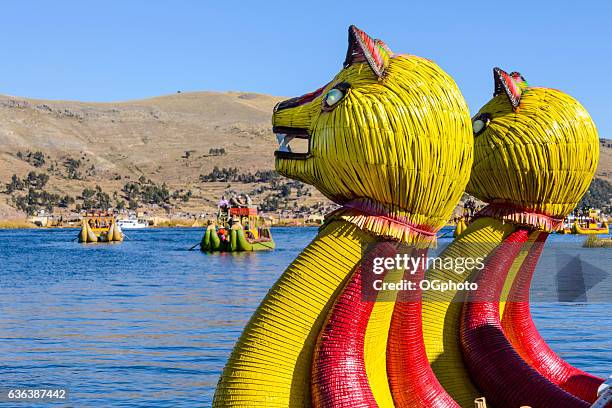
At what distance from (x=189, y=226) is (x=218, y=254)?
70.1m

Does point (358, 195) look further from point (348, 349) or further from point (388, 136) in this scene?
point (348, 349)

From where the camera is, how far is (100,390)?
1634cm

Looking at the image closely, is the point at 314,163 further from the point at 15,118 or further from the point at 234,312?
the point at 15,118

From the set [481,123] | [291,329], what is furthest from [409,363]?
[481,123]

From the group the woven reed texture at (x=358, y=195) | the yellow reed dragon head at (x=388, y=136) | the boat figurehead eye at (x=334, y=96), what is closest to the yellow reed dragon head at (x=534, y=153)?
the yellow reed dragon head at (x=388, y=136)

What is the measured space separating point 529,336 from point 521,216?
1.26 meters

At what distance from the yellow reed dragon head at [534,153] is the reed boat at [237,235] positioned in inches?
2030

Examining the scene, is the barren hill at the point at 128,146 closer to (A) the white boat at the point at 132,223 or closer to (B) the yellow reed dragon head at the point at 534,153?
(A) the white boat at the point at 132,223

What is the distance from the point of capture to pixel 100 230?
9306 centimetres

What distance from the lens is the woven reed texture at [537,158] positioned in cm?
1011

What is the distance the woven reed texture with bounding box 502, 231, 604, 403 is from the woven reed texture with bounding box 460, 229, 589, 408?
0.28 metres

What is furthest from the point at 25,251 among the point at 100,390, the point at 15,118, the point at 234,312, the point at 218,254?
the point at 15,118

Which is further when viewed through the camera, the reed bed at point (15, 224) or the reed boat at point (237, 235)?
the reed bed at point (15, 224)

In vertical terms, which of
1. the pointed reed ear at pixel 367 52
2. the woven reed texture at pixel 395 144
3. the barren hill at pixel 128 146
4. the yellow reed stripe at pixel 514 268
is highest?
the barren hill at pixel 128 146
